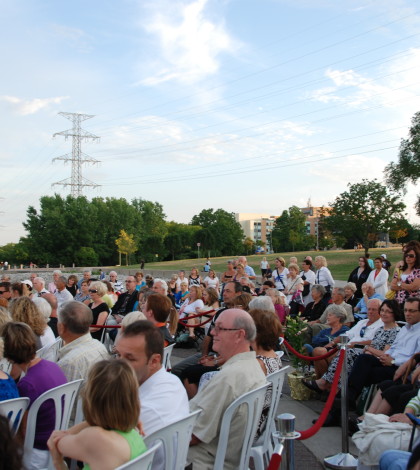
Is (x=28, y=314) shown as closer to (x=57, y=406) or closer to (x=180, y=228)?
(x=57, y=406)

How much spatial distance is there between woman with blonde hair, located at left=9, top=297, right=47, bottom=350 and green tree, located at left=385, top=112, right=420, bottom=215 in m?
41.3

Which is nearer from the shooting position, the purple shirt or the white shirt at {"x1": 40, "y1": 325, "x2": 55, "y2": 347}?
the purple shirt

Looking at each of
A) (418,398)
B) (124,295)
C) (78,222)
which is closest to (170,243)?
(78,222)

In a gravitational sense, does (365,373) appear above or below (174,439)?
below

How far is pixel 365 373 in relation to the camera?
221 inches

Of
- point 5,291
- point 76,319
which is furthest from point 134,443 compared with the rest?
point 5,291

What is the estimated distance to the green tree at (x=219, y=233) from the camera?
3816 inches

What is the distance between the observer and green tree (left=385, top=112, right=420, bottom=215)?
41.3 meters

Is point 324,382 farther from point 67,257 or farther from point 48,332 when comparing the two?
point 67,257

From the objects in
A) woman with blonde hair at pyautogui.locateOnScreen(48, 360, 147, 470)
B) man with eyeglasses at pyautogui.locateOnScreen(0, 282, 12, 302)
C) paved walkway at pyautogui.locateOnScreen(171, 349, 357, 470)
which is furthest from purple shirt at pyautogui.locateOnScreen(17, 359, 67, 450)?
man with eyeglasses at pyautogui.locateOnScreen(0, 282, 12, 302)

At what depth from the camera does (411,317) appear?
547 centimetres

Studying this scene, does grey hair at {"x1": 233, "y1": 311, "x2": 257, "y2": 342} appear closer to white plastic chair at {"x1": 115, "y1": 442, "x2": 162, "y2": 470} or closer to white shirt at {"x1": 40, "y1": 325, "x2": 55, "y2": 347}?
white plastic chair at {"x1": 115, "y1": 442, "x2": 162, "y2": 470}

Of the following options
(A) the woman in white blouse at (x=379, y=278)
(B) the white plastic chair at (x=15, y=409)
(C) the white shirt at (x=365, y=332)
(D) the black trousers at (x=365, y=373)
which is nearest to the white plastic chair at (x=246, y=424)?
(B) the white plastic chair at (x=15, y=409)

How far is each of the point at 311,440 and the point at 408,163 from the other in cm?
4102
